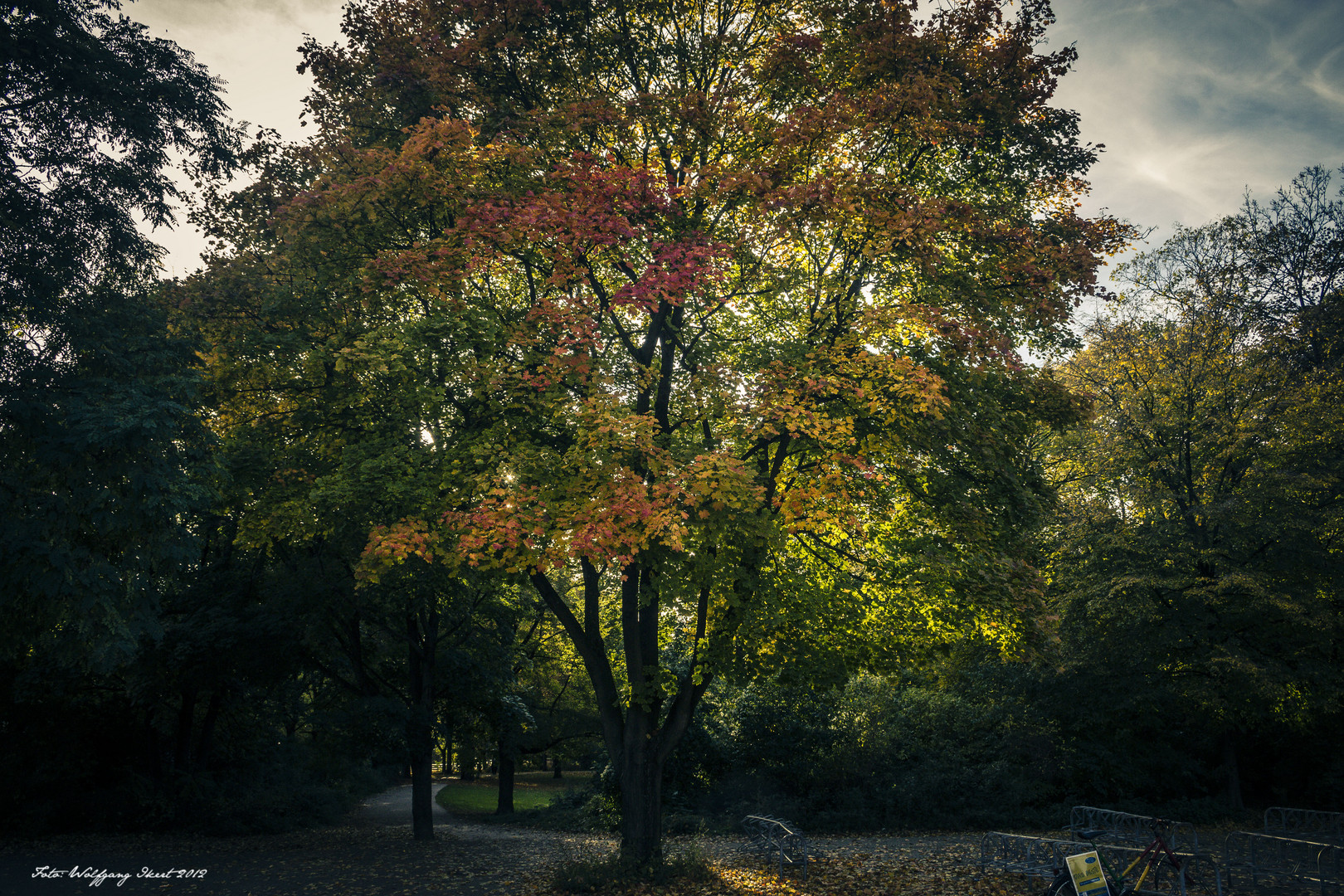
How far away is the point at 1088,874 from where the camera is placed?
8.07m

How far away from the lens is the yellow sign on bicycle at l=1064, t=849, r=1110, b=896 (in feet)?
26.1

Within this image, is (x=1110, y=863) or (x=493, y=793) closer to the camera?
(x=1110, y=863)

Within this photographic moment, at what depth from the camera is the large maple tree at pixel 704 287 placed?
947 cm

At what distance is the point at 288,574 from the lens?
52.4 feet

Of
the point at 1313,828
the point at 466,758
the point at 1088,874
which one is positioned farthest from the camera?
the point at 466,758

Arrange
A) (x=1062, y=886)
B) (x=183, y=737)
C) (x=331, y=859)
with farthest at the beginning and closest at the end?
(x=183, y=737) < (x=331, y=859) < (x=1062, y=886)

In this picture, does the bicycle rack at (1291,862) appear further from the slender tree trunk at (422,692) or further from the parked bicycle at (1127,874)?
the slender tree trunk at (422,692)

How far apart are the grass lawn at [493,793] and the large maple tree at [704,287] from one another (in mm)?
19582

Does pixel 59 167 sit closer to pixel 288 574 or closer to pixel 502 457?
pixel 502 457

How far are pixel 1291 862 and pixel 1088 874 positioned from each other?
229 inches

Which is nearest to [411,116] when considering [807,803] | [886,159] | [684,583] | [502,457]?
[502,457]

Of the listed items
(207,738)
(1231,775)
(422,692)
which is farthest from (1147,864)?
(207,738)

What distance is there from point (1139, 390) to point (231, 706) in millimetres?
27194

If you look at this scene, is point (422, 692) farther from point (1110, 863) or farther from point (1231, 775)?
point (1231, 775)
